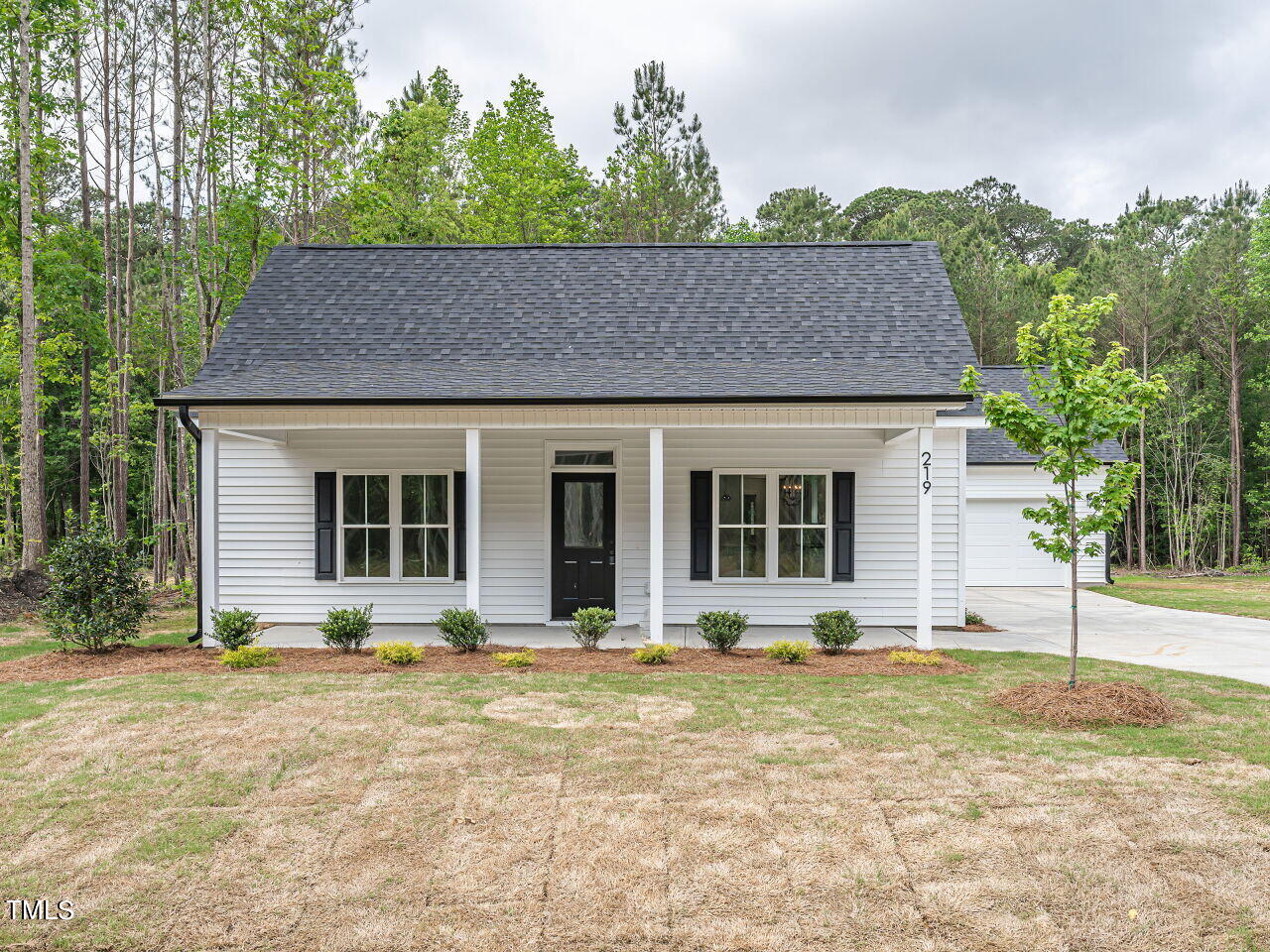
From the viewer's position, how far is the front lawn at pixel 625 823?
372 cm

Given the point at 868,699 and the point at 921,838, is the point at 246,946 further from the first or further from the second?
the point at 868,699

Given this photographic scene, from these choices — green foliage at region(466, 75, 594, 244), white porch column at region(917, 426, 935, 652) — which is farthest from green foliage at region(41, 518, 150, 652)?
green foliage at region(466, 75, 594, 244)

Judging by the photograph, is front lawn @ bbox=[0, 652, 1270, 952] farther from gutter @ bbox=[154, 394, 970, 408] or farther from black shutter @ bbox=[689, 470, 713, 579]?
black shutter @ bbox=[689, 470, 713, 579]

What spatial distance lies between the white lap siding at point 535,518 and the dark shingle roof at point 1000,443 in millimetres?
6816

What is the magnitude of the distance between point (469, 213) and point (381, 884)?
22493mm

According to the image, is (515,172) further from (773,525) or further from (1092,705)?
(1092,705)

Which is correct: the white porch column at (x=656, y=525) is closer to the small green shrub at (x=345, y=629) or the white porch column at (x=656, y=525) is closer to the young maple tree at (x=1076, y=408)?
the small green shrub at (x=345, y=629)

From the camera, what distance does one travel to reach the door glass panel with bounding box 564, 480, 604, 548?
10.9 m

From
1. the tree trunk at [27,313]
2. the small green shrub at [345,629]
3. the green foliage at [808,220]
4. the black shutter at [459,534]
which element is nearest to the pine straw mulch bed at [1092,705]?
the small green shrub at [345,629]

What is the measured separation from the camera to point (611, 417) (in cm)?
935

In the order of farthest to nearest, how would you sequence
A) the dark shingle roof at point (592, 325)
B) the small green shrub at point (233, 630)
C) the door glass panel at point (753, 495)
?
1. the door glass panel at point (753, 495)
2. the dark shingle roof at point (592, 325)
3. the small green shrub at point (233, 630)

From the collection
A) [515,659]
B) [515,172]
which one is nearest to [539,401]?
[515,659]

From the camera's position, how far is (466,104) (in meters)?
31.1

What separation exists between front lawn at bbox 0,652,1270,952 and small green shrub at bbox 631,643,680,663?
142 cm
